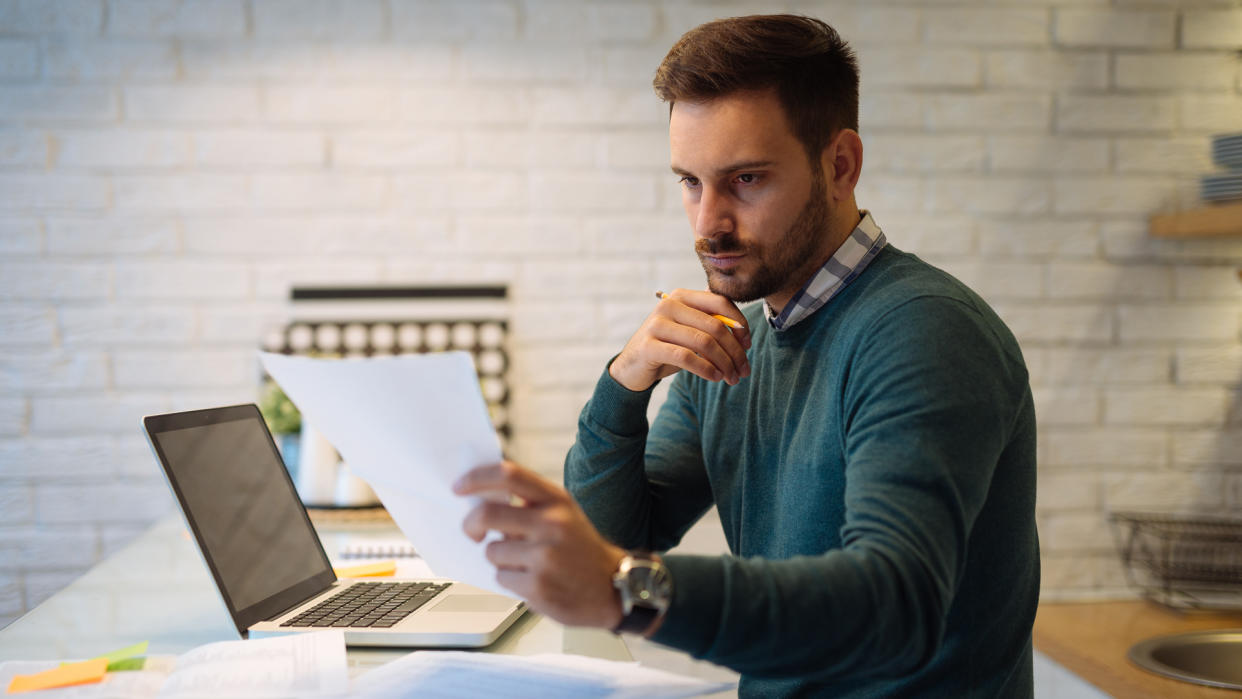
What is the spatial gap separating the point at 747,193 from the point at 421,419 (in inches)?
20.4

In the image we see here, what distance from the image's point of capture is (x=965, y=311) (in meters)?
0.92

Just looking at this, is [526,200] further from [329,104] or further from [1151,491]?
[1151,491]

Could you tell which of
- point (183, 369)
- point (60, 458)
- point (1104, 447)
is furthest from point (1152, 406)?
point (60, 458)

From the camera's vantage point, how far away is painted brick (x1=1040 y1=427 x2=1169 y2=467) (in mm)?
2305

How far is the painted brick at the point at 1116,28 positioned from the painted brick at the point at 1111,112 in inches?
4.7

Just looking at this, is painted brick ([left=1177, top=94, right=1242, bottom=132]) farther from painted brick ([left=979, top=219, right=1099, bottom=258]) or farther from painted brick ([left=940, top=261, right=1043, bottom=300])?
painted brick ([left=940, top=261, right=1043, bottom=300])

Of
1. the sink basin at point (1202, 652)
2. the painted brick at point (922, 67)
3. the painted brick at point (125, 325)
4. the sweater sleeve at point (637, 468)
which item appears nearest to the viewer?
the sweater sleeve at point (637, 468)

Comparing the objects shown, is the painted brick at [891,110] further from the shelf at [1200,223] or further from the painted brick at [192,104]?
the painted brick at [192,104]

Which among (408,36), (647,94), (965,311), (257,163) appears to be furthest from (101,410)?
(965,311)

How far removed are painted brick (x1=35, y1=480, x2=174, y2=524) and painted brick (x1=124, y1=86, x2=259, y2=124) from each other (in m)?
0.77

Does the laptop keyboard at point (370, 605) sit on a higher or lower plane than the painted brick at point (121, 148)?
lower

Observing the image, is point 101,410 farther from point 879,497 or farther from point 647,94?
point 879,497

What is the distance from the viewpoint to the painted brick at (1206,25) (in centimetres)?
228

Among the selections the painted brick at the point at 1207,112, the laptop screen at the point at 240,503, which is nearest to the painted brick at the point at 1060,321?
the painted brick at the point at 1207,112
